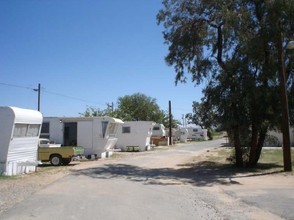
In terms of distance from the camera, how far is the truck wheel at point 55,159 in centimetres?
2693

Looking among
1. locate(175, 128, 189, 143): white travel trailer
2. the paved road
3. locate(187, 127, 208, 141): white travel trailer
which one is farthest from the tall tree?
→ locate(187, 127, 208, 141): white travel trailer

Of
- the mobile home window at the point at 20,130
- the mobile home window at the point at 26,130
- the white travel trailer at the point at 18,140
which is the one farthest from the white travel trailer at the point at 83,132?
the mobile home window at the point at 20,130

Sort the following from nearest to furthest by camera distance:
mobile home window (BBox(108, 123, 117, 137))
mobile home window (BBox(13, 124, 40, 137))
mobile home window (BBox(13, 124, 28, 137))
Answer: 1. mobile home window (BBox(13, 124, 28, 137))
2. mobile home window (BBox(13, 124, 40, 137))
3. mobile home window (BBox(108, 123, 117, 137))

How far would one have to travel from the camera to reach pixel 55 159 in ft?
88.6

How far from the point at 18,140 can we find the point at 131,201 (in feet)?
30.7

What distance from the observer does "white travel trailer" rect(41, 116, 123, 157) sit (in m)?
31.8

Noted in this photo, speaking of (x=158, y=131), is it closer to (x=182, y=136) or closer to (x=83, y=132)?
(x=182, y=136)

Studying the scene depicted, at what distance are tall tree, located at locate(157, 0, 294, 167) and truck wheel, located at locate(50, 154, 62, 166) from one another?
926 cm

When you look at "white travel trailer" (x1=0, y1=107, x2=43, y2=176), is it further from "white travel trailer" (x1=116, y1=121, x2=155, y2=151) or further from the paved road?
"white travel trailer" (x1=116, y1=121, x2=155, y2=151)

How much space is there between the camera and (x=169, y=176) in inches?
828

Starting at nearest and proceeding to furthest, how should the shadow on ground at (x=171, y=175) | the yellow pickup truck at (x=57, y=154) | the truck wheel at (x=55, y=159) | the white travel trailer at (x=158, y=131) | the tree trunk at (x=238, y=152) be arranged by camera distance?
the shadow on ground at (x=171, y=175) → the tree trunk at (x=238, y=152) → the yellow pickup truck at (x=57, y=154) → the truck wheel at (x=55, y=159) → the white travel trailer at (x=158, y=131)

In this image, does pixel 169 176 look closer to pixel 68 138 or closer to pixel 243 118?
pixel 243 118

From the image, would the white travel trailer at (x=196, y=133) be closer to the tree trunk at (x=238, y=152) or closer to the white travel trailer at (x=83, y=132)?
the white travel trailer at (x=83, y=132)

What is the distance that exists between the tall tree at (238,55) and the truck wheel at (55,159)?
9.26 m
